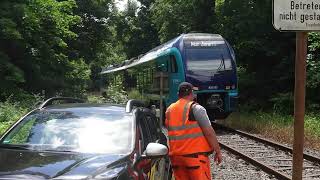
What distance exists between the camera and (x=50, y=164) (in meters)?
5.04

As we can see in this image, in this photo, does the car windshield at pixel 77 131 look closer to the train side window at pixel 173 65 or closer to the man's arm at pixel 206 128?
the man's arm at pixel 206 128

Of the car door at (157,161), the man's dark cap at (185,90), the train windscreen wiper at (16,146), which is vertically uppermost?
the man's dark cap at (185,90)

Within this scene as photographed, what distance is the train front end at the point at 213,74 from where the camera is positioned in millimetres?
19922

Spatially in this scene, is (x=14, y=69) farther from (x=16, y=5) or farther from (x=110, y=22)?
(x=110, y=22)

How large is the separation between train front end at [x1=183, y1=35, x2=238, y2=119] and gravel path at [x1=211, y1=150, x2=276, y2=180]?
23.6 feet

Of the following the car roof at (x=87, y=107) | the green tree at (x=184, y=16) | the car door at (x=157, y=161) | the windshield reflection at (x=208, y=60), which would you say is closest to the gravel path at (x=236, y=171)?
the car door at (x=157, y=161)

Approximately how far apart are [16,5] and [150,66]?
6325 mm

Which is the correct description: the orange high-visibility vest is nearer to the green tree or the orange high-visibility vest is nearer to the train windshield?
the train windshield

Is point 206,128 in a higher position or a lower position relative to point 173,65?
lower

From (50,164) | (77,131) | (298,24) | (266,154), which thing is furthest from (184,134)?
(266,154)

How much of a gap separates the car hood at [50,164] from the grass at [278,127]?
10207 millimetres

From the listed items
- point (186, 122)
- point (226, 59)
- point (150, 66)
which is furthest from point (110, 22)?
point (186, 122)

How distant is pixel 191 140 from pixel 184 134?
112mm

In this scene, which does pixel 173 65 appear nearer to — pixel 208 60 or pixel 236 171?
pixel 208 60
